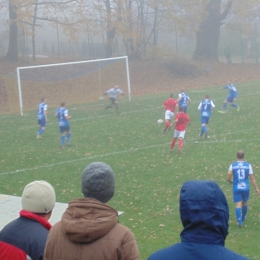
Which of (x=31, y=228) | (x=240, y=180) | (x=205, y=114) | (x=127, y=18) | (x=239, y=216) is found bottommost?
(x=239, y=216)

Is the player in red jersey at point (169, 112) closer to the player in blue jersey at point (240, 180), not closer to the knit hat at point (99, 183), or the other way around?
the player in blue jersey at point (240, 180)

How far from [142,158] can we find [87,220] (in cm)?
1284

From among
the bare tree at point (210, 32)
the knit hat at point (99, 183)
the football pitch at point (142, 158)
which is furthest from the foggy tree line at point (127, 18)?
the knit hat at point (99, 183)

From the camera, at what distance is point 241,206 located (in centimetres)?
987

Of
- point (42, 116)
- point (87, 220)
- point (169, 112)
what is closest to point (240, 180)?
point (87, 220)

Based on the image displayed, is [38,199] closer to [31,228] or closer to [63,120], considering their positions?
[31,228]

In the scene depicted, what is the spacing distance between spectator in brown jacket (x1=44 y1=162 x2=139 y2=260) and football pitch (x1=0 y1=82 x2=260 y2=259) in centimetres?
527

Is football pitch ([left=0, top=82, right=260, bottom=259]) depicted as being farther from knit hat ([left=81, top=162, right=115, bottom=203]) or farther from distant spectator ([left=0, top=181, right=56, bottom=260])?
knit hat ([left=81, top=162, right=115, bottom=203])

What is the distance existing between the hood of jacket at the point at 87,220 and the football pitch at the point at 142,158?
530 centimetres

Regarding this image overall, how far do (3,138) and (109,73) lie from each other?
39.8 feet

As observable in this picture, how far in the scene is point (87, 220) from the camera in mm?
3461

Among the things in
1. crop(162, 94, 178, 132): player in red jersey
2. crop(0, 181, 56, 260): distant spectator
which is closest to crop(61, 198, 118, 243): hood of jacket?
crop(0, 181, 56, 260): distant spectator

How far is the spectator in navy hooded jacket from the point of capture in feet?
9.43

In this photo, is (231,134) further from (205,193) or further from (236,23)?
(236,23)
